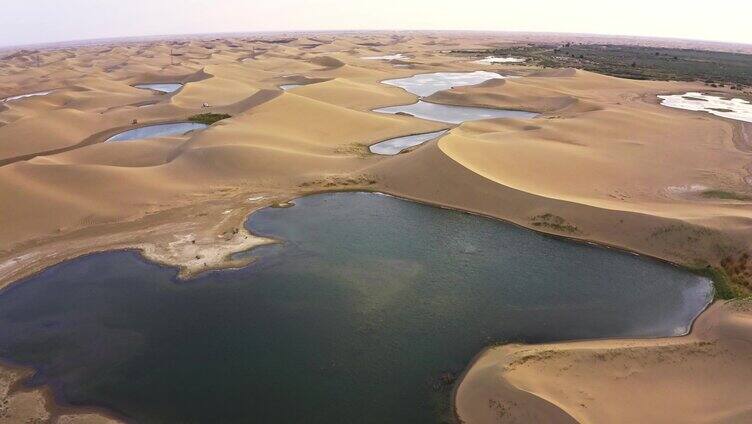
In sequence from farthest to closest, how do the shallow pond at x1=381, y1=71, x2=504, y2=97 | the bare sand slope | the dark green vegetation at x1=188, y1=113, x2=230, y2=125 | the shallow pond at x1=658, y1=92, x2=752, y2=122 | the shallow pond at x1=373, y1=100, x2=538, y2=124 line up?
the shallow pond at x1=381, y1=71, x2=504, y2=97, the shallow pond at x1=373, y1=100, x2=538, y2=124, the dark green vegetation at x1=188, y1=113, x2=230, y2=125, the shallow pond at x1=658, y1=92, x2=752, y2=122, the bare sand slope

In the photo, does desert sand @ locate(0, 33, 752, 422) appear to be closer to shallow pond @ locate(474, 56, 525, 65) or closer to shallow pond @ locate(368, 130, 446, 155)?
shallow pond @ locate(368, 130, 446, 155)

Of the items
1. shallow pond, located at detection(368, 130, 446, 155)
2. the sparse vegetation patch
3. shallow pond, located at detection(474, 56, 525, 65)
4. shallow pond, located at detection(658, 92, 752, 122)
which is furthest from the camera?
shallow pond, located at detection(474, 56, 525, 65)

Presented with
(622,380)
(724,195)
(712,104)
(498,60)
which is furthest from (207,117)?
(498,60)

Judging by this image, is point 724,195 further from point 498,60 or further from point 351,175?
point 498,60

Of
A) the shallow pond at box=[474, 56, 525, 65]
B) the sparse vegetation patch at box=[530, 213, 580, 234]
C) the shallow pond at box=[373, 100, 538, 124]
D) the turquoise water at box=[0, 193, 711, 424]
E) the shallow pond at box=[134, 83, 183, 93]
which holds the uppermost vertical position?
the shallow pond at box=[474, 56, 525, 65]

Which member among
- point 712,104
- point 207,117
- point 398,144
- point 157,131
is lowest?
point 157,131

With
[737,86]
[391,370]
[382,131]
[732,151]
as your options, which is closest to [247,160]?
[382,131]

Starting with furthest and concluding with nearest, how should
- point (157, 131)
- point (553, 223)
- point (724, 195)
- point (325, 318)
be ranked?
point (157, 131) → point (724, 195) → point (553, 223) → point (325, 318)

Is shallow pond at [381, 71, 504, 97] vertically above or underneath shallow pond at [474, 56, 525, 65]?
underneath

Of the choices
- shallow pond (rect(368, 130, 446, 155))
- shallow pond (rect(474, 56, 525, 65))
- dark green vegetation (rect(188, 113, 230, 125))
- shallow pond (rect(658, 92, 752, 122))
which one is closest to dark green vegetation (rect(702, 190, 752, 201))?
shallow pond (rect(368, 130, 446, 155))
